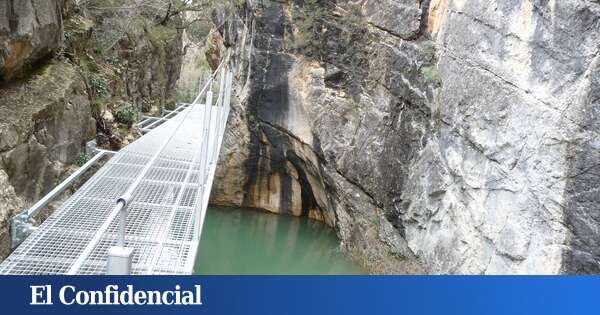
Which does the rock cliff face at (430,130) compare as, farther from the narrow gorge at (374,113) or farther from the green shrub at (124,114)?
the green shrub at (124,114)

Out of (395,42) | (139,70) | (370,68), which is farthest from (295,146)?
(139,70)

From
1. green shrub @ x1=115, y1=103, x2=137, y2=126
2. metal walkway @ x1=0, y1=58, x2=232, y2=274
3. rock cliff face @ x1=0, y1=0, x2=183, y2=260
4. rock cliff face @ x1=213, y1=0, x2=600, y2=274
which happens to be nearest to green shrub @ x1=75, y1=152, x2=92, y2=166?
rock cliff face @ x1=0, y1=0, x2=183, y2=260

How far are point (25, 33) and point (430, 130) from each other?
247 inches

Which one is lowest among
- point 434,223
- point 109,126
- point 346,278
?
point 434,223

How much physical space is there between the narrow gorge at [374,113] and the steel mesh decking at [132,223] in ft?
0.93

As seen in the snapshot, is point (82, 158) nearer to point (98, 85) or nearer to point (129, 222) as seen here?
point (98, 85)

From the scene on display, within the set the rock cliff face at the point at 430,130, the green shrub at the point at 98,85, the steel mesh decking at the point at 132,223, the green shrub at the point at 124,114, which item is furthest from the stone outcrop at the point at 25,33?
the rock cliff face at the point at 430,130

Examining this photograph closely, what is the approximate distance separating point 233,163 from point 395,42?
597 cm

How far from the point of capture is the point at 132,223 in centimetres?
387

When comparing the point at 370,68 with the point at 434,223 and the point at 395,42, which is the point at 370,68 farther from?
the point at 434,223

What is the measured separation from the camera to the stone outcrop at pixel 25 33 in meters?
3.57

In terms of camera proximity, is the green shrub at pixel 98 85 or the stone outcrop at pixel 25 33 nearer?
the stone outcrop at pixel 25 33

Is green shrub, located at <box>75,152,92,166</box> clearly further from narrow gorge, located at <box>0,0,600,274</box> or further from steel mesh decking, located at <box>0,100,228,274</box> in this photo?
steel mesh decking, located at <box>0,100,228,274</box>

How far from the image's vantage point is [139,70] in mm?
8312
